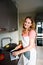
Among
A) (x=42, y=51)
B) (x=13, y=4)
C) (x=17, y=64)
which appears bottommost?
(x=17, y=64)

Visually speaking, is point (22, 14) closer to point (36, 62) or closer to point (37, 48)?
point (37, 48)

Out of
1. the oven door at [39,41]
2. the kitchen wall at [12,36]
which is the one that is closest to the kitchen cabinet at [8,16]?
the kitchen wall at [12,36]

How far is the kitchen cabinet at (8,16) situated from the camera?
7.09 ft

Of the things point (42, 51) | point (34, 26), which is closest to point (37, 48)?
point (42, 51)

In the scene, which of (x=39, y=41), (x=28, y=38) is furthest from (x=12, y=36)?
(x=39, y=41)

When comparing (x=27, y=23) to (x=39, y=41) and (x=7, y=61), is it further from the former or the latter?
(x=7, y=61)

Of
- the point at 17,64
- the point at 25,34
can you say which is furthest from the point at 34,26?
the point at 17,64

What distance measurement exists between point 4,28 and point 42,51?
0.48m

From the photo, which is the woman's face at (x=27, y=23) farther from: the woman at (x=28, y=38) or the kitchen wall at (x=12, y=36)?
the kitchen wall at (x=12, y=36)

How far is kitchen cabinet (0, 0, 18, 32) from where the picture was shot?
216 cm

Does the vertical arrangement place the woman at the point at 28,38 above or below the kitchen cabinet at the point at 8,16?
below

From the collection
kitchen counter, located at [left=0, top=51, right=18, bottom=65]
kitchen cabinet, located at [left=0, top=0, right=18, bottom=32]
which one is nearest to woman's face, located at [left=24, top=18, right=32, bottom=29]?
kitchen cabinet, located at [left=0, top=0, right=18, bottom=32]

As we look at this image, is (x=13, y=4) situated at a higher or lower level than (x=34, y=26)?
higher

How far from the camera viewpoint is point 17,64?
2.18 m
